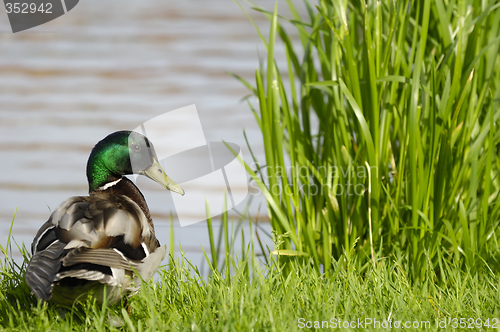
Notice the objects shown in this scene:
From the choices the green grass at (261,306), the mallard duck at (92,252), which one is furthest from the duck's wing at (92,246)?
the green grass at (261,306)

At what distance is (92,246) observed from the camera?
1345 millimetres

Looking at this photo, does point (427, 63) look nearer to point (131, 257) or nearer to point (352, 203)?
point (352, 203)

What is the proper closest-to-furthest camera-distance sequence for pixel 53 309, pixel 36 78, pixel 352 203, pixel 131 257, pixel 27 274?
pixel 27 274
pixel 131 257
pixel 53 309
pixel 352 203
pixel 36 78

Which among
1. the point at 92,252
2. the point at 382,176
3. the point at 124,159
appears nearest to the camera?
the point at 92,252

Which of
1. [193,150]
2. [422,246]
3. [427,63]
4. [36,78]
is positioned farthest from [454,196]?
[36,78]

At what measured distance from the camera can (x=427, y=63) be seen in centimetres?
199

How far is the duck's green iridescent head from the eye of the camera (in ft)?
5.95

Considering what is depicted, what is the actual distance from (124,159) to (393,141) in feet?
3.78

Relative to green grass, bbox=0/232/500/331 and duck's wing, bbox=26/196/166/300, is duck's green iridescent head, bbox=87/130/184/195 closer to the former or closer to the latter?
duck's wing, bbox=26/196/166/300

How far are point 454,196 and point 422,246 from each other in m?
Answer: 0.25

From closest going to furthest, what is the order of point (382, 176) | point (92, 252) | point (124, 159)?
point (92, 252), point (124, 159), point (382, 176)

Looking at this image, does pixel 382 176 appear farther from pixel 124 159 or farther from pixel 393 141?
pixel 124 159

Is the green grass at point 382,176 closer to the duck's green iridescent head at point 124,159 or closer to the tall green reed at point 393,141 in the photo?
the tall green reed at point 393,141

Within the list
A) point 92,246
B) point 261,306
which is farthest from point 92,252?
point 261,306
